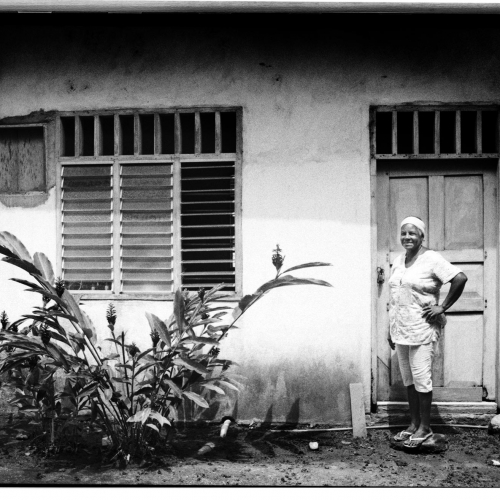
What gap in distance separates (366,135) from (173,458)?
298 cm

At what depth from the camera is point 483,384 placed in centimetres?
586

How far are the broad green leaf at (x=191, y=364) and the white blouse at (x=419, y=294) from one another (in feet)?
5.23

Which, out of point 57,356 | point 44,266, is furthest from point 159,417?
point 44,266

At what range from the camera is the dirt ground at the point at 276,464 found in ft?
15.7

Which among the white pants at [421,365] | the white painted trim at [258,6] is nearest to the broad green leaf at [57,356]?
the white painted trim at [258,6]

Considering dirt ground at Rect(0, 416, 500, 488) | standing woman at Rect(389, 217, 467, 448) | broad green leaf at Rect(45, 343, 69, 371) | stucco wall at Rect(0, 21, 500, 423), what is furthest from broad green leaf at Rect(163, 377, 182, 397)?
standing woman at Rect(389, 217, 467, 448)

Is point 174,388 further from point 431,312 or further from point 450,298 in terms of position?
point 450,298

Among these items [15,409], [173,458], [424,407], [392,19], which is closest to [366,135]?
[392,19]

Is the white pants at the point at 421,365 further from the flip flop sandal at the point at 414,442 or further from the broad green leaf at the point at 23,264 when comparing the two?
the broad green leaf at the point at 23,264

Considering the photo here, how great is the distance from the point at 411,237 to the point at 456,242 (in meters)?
0.78

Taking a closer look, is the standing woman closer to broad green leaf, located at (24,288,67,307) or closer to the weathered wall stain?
the weathered wall stain

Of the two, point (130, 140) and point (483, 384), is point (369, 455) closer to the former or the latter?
point (483, 384)

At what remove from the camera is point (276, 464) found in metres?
5.09

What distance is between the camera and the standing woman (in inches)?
205
